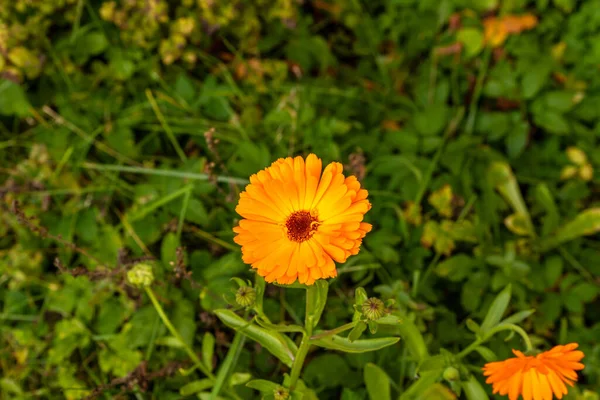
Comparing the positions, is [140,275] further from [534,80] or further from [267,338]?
[534,80]

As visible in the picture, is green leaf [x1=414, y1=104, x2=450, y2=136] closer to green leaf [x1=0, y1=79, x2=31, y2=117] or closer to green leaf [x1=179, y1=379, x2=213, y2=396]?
green leaf [x1=179, y1=379, x2=213, y2=396]

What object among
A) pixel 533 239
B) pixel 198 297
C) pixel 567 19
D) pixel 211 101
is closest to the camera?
pixel 198 297

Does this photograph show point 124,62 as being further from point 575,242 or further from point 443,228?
point 575,242

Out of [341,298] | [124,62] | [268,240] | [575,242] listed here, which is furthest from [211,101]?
[575,242]

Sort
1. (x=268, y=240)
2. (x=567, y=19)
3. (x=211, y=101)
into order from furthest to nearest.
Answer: (x=567, y=19) → (x=211, y=101) → (x=268, y=240)

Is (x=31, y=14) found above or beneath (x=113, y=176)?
above

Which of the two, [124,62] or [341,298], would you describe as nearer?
[341,298]
